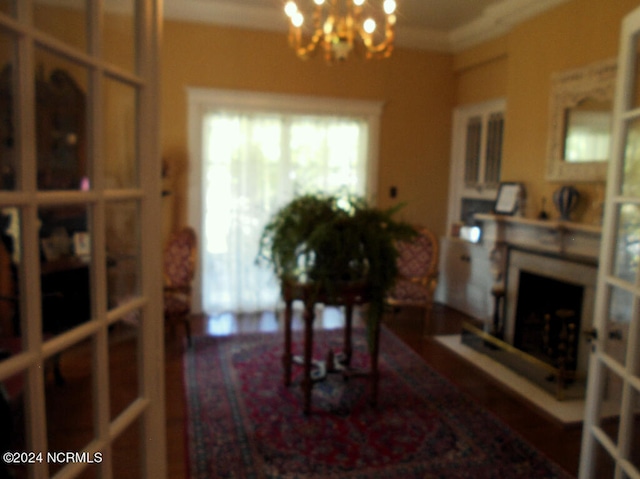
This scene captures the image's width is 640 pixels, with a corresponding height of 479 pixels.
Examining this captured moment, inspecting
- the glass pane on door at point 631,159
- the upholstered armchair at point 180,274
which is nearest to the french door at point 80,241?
the glass pane on door at point 631,159

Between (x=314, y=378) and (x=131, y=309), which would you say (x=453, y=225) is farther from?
(x=131, y=309)

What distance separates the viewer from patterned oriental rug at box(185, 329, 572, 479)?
2.28 meters

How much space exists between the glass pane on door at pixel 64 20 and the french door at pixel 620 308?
172 cm

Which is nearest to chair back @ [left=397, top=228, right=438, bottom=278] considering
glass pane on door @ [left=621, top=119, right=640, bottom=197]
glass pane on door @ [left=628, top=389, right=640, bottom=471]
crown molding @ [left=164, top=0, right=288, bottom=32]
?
crown molding @ [left=164, top=0, right=288, bottom=32]

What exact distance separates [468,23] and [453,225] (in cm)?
213

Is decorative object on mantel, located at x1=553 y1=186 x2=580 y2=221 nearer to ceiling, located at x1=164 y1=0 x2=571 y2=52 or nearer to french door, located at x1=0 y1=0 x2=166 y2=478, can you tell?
ceiling, located at x1=164 y1=0 x2=571 y2=52

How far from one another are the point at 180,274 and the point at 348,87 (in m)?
2.65

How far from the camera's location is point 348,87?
4.96 meters

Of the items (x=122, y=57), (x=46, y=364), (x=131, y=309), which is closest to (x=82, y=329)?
(x=46, y=364)

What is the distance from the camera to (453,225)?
17.3ft

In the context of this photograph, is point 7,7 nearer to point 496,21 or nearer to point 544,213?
point 544,213

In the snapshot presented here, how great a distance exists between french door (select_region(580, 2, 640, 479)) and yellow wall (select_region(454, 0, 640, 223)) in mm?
1744

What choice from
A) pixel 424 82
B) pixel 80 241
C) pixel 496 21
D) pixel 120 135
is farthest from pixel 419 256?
pixel 80 241

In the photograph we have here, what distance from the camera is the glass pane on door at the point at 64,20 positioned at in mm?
885
